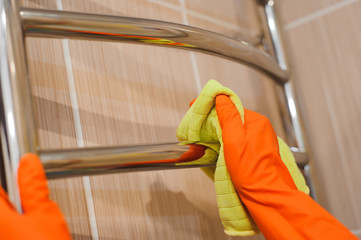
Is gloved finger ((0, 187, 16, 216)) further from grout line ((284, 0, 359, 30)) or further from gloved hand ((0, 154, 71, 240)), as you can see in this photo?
grout line ((284, 0, 359, 30))

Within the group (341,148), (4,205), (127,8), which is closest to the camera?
(4,205)

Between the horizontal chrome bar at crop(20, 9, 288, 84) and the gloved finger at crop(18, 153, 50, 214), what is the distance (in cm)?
13

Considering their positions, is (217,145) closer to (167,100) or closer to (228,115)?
(228,115)

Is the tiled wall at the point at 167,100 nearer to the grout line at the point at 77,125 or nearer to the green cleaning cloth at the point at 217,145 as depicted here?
the grout line at the point at 77,125

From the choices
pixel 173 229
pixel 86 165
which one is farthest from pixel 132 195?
pixel 86 165

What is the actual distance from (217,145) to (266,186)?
0.27 ft

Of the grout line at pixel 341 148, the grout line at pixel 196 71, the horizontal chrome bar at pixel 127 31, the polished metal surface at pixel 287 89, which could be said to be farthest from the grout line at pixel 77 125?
the grout line at pixel 341 148

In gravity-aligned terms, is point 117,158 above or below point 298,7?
below

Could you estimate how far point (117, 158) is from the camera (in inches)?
15.2

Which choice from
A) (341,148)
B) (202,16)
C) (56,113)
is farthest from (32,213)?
(341,148)

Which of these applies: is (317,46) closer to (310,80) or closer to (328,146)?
(310,80)

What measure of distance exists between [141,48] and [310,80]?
1.53 ft

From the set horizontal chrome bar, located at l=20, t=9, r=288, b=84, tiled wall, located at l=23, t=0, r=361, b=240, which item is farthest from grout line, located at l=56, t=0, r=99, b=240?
horizontal chrome bar, located at l=20, t=9, r=288, b=84

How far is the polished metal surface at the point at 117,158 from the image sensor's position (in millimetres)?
Result: 354
